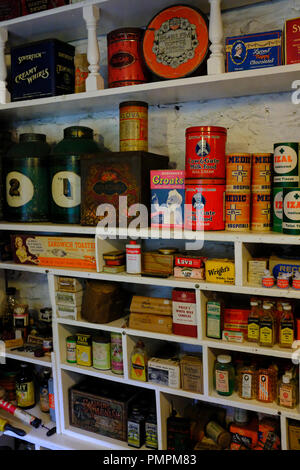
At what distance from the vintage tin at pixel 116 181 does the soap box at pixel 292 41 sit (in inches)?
25.2

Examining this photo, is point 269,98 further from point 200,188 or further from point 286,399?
point 286,399

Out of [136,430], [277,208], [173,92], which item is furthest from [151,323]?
[173,92]

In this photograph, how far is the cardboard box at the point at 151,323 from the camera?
1726 millimetres

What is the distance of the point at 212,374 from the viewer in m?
1.67

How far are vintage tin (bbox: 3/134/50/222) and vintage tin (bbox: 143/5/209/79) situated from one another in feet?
2.26

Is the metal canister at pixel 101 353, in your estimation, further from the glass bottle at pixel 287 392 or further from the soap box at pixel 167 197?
the glass bottle at pixel 287 392

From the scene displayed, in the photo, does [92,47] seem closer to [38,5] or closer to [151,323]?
[38,5]

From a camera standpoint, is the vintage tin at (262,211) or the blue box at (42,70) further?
the blue box at (42,70)

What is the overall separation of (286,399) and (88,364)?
88 centimetres

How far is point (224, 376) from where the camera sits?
5.32 ft

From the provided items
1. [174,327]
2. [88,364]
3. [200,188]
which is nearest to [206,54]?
[200,188]

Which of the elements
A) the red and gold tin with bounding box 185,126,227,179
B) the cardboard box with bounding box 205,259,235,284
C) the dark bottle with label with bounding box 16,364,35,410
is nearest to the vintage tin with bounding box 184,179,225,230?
the red and gold tin with bounding box 185,126,227,179

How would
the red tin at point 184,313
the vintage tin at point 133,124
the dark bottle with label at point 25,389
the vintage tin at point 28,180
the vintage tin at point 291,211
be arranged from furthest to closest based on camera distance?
the dark bottle with label at point 25,389 → the vintage tin at point 28,180 → the vintage tin at point 133,124 → the red tin at point 184,313 → the vintage tin at point 291,211

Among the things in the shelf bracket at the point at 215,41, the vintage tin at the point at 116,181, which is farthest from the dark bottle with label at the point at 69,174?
the shelf bracket at the point at 215,41
